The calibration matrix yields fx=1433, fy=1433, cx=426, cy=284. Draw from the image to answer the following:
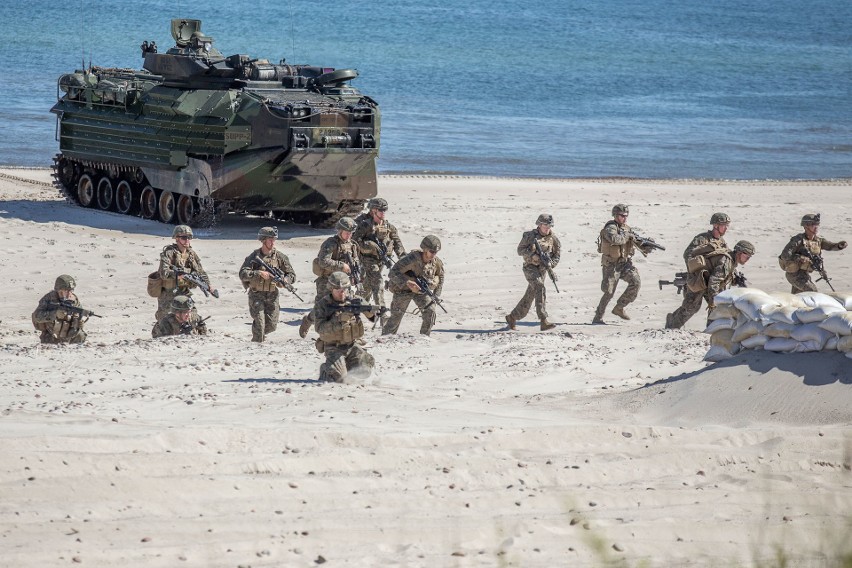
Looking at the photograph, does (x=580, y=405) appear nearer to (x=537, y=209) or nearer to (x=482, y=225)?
(x=482, y=225)

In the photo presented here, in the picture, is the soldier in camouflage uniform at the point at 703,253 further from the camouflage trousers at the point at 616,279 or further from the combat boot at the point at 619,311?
the combat boot at the point at 619,311

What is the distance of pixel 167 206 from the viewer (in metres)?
23.5

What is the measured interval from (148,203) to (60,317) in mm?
10197

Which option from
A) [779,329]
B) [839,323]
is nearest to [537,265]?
[779,329]

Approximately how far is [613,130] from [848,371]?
31.7m

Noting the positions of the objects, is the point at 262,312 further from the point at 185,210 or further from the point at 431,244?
the point at 185,210

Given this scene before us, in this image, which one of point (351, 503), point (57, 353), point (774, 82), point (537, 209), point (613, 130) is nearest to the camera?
point (351, 503)

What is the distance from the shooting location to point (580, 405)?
11.1m

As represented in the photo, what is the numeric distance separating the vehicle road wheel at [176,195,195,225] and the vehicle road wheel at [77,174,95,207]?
2.74m

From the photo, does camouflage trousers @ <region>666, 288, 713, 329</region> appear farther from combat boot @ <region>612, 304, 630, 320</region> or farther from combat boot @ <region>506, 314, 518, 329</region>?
combat boot @ <region>506, 314, 518, 329</region>

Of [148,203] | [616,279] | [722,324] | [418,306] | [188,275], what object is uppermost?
[148,203]

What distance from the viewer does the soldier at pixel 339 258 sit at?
597 inches

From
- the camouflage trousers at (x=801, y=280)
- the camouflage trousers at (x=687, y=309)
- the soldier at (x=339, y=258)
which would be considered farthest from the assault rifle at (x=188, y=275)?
the camouflage trousers at (x=801, y=280)

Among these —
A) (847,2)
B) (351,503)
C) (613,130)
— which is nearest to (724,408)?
(351,503)
